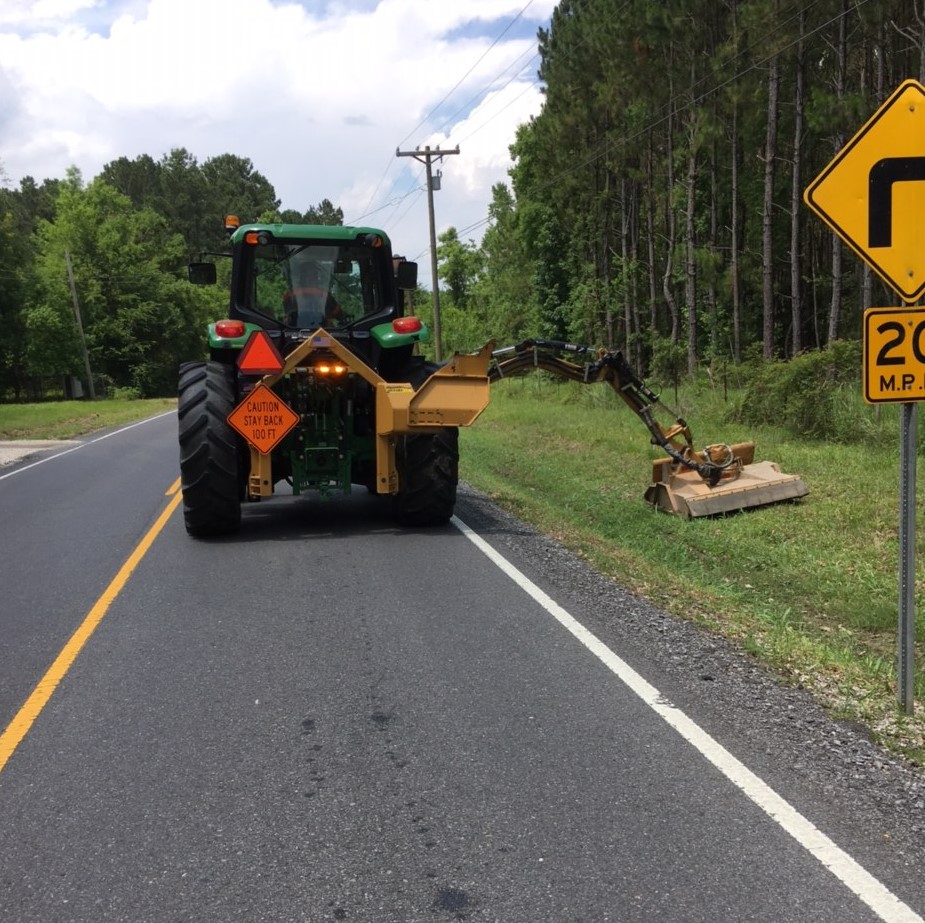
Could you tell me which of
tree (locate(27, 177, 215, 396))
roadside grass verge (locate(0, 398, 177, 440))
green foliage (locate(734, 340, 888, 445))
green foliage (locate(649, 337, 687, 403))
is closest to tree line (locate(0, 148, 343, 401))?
tree (locate(27, 177, 215, 396))

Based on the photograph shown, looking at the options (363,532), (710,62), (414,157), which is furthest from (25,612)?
(414,157)

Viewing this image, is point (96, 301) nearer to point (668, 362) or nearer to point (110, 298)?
point (110, 298)

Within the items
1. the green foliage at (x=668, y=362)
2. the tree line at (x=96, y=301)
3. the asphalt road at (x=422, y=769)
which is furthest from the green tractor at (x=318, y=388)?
the tree line at (x=96, y=301)

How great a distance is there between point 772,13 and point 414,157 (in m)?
16.7

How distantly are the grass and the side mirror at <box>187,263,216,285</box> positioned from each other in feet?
14.8

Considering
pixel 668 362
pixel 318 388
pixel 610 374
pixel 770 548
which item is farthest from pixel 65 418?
pixel 770 548

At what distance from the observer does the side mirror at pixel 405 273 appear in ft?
33.5

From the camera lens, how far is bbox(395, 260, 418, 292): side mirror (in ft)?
33.5

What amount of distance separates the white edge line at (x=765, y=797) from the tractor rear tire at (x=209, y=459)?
423 centimetres

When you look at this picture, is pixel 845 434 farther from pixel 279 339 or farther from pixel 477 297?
pixel 477 297

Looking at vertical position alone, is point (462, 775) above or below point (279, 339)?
below

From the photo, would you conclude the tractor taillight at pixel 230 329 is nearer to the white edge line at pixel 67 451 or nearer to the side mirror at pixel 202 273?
the side mirror at pixel 202 273

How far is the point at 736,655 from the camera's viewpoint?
17.7 feet

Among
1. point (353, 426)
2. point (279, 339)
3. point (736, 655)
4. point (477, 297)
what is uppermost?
point (477, 297)
